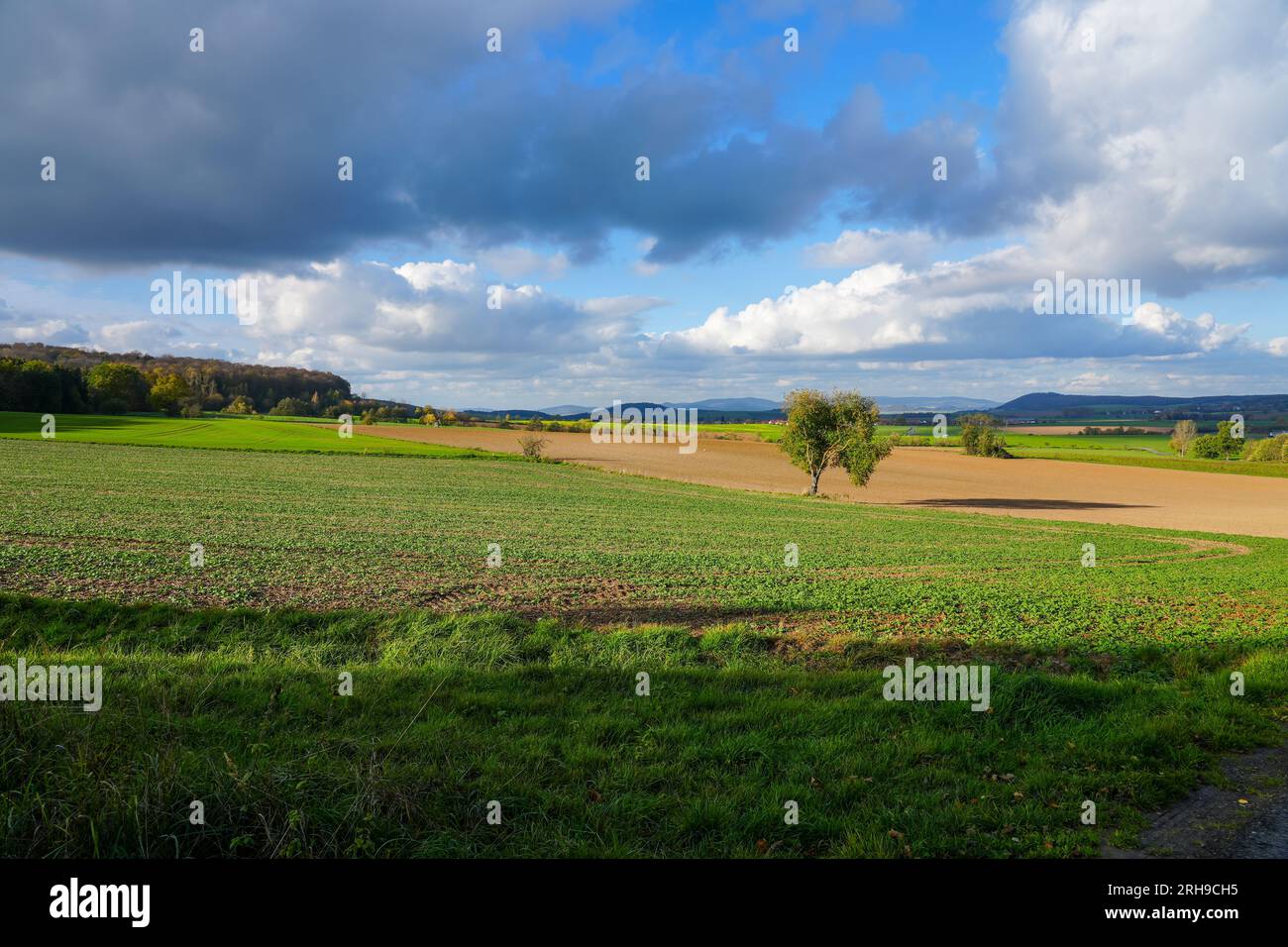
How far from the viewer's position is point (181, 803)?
4.88 m

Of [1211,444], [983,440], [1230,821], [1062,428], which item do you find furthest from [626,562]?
[1062,428]

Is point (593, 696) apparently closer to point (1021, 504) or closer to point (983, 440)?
point (1021, 504)

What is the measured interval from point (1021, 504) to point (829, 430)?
19.9 m

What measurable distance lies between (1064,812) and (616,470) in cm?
6984

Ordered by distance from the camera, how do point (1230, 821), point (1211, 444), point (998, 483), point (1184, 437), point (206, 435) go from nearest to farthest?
1. point (1230, 821)
2. point (998, 483)
3. point (206, 435)
4. point (1211, 444)
5. point (1184, 437)

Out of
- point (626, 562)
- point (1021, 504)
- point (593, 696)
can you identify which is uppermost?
point (593, 696)

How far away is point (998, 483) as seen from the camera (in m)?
79.9

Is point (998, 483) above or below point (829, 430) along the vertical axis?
below

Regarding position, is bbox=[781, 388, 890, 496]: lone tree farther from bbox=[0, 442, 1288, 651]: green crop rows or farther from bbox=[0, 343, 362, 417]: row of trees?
bbox=[0, 343, 362, 417]: row of trees

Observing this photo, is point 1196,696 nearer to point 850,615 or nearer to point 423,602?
point 850,615

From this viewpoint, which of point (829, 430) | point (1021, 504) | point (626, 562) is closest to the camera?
point (626, 562)

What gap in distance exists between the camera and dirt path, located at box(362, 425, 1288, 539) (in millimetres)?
56219

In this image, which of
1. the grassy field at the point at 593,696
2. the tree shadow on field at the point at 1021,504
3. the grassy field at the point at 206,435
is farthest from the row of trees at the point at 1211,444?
the grassy field at the point at 206,435

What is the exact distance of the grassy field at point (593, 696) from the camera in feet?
16.9
